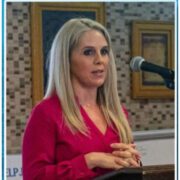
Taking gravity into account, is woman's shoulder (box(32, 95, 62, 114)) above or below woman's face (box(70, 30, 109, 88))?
below

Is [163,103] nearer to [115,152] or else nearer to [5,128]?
[115,152]

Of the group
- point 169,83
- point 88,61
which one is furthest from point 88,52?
point 169,83

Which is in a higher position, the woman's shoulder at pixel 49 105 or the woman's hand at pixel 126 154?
the woman's shoulder at pixel 49 105

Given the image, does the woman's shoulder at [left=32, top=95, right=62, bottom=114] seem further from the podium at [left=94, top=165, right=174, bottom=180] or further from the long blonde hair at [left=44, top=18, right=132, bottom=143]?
the podium at [left=94, top=165, right=174, bottom=180]

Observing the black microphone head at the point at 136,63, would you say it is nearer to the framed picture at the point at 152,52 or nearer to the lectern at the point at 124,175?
the framed picture at the point at 152,52

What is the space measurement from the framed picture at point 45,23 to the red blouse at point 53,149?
61 millimetres

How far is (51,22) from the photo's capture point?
49cm

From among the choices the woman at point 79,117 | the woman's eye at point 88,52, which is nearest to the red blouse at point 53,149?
the woman at point 79,117

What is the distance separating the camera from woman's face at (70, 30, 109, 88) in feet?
1.46

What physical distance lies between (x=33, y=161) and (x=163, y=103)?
26cm

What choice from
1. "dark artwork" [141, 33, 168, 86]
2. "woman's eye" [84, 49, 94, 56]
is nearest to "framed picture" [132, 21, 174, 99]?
"dark artwork" [141, 33, 168, 86]

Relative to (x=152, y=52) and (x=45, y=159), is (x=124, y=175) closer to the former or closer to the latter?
(x=45, y=159)

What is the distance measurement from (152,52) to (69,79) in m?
0.19

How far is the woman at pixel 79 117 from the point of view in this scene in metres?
0.41
